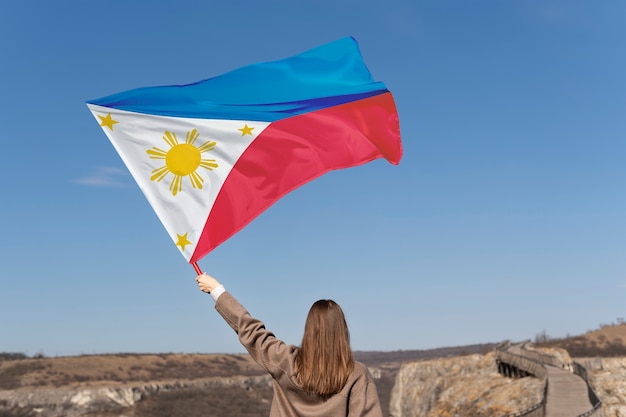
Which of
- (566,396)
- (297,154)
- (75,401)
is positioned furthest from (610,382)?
(75,401)

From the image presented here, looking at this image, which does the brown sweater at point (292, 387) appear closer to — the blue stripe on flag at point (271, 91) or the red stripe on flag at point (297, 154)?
the red stripe on flag at point (297, 154)

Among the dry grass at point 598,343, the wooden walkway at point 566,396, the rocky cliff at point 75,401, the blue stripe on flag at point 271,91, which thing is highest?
the rocky cliff at point 75,401

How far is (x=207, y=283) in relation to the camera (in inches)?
172

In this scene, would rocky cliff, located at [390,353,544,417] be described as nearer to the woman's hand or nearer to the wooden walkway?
the wooden walkway

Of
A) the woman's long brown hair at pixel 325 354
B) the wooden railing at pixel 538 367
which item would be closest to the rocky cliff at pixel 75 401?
the wooden railing at pixel 538 367

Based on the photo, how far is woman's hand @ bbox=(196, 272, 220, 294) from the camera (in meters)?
4.32

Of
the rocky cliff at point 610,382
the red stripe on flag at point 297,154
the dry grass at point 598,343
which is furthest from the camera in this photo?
the dry grass at point 598,343

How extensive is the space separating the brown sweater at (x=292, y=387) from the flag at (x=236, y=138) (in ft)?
6.74

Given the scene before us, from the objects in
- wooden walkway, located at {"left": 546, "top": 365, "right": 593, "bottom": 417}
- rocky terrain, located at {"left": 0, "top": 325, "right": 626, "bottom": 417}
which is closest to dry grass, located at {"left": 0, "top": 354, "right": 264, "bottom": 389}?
rocky terrain, located at {"left": 0, "top": 325, "right": 626, "bottom": 417}

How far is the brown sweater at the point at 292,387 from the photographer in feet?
12.3

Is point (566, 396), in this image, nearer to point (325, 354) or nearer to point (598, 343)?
point (325, 354)

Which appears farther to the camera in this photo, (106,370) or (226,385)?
(106,370)

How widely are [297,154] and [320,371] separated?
4029 mm

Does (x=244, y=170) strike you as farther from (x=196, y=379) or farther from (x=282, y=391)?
(x=196, y=379)
